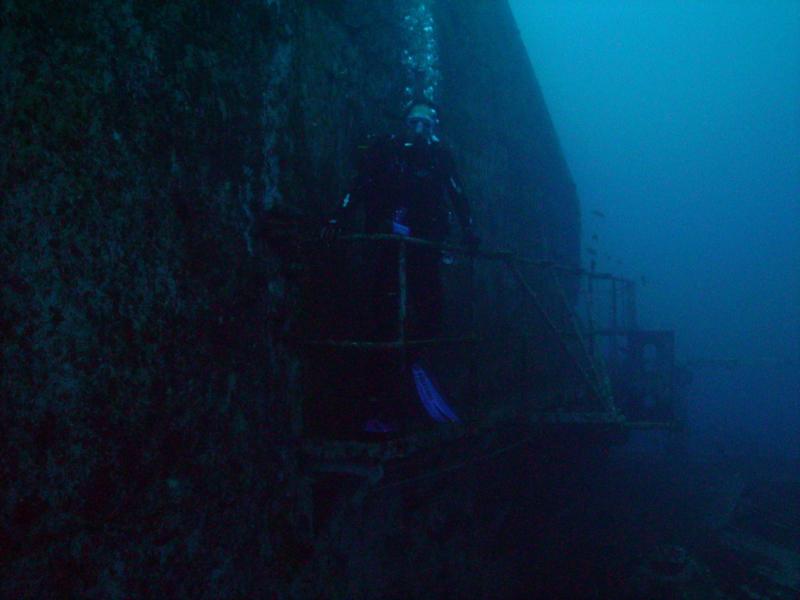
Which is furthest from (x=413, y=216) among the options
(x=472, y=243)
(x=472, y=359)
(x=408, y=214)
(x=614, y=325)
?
(x=614, y=325)

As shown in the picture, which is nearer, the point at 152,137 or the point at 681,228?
the point at 152,137

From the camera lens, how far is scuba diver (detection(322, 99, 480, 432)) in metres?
4.06

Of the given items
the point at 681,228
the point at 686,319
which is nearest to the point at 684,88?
the point at 681,228

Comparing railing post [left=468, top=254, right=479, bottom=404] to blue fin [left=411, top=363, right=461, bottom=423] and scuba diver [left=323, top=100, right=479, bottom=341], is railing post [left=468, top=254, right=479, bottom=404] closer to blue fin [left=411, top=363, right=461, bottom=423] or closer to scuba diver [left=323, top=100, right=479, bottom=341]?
scuba diver [left=323, top=100, right=479, bottom=341]

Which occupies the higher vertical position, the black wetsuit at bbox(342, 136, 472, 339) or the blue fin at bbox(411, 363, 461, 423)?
the black wetsuit at bbox(342, 136, 472, 339)

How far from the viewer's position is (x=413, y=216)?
441cm

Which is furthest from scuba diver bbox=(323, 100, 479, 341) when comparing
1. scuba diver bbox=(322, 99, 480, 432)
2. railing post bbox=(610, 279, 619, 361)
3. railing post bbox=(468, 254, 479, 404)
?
railing post bbox=(610, 279, 619, 361)

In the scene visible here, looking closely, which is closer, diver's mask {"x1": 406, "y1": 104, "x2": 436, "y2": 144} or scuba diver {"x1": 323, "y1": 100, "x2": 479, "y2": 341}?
scuba diver {"x1": 323, "y1": 100, "x2": 479, "y2": 341}

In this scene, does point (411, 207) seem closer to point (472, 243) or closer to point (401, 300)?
point (472, 243)

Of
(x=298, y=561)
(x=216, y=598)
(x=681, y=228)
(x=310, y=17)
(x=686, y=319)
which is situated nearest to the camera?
(x=216, y=598)

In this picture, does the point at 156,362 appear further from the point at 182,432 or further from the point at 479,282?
the point at 479,282

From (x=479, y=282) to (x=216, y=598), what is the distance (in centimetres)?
470

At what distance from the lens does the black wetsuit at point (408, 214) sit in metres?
4.14

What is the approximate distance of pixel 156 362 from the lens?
2795 millimetres
